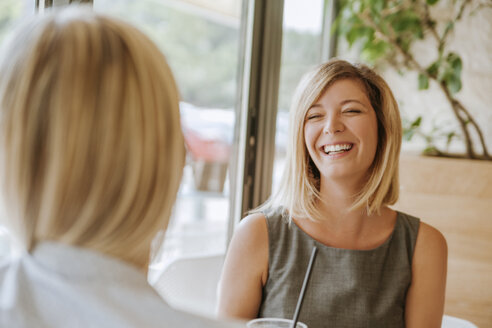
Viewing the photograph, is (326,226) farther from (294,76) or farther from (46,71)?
(294,76)

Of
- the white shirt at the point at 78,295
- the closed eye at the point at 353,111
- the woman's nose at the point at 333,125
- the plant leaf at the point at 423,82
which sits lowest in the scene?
the white shirt at the point at 78,295

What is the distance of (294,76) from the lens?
117 inches

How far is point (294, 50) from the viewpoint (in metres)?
2.96

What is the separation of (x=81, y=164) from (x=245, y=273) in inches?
37.6

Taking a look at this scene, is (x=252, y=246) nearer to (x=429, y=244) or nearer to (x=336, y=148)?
(x=336, y=148)

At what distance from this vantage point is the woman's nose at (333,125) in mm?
1562

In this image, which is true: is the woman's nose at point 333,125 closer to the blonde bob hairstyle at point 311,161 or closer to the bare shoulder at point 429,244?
the blonde bob hairstyle at point 311,161

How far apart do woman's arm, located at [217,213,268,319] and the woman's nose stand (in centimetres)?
34

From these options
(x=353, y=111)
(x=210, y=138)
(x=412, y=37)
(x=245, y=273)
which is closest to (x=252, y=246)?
(x=245, y=273)

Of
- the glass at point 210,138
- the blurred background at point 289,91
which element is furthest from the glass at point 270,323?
the glass at point 210,138

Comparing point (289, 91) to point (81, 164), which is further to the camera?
point (289, 91)

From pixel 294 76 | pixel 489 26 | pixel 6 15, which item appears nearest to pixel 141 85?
pixel 6 15

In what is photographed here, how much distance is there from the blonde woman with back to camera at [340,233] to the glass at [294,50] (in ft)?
3.58

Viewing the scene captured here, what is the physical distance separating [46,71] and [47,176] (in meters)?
0.12
